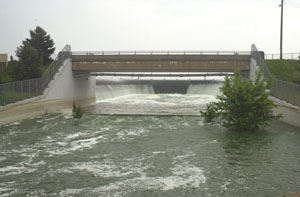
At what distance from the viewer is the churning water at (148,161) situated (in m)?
13.2

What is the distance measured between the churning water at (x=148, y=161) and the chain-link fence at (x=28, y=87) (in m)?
3.56

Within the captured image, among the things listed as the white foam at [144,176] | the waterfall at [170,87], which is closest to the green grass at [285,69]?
the white foam at [144,176]

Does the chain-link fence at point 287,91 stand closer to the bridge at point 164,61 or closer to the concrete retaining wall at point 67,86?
the bridge at point 164,61

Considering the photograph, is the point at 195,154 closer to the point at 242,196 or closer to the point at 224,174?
the point at 224,174

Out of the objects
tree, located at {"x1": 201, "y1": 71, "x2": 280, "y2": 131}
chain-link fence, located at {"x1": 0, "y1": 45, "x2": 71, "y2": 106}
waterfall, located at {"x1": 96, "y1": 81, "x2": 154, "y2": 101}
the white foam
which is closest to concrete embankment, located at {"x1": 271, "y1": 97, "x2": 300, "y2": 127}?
tree, located at {"x1": 201, "y1": 71, "x2": 280, "y2": 131}

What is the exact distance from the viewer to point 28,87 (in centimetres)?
3706

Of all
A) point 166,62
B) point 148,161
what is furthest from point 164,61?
point 148,161

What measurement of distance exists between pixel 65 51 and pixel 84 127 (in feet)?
74.2

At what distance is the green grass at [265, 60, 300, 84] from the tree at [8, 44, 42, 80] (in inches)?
1335

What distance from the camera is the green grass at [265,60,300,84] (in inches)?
1767

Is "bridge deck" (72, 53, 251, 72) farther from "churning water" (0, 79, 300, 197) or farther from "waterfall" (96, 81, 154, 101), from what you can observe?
"waterfall" (96, 81, 154, 101)

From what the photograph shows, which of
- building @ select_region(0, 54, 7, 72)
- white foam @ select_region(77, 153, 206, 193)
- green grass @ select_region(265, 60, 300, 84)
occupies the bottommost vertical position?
white foam @ select_region(77, 153, 206, 193)

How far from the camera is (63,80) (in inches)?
1924

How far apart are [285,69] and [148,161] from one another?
1446 inches
